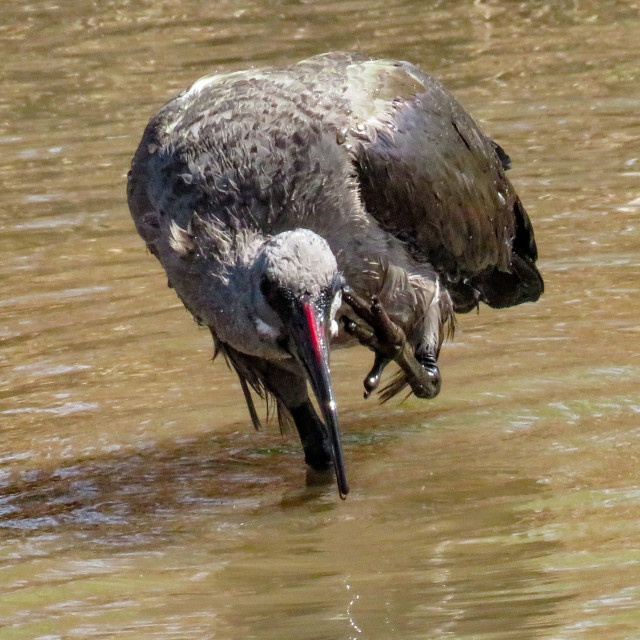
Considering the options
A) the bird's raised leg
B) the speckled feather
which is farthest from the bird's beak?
the speckled feather

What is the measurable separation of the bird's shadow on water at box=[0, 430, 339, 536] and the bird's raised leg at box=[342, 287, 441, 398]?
658 millimetres

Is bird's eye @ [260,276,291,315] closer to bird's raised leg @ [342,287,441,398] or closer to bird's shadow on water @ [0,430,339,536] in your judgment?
bird's raised leg @ [342,287,441,398]

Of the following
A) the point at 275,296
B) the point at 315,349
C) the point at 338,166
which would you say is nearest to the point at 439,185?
the point at 338,166

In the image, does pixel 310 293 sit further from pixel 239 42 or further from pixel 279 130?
pixel 239 42

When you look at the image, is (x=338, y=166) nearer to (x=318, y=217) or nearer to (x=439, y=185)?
(x=318, y=217)

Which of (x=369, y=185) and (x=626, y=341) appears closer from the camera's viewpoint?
(x=369, y=185)

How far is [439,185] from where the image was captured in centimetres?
733

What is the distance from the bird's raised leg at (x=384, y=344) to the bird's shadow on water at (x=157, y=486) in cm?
66

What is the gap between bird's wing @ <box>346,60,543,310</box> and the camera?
6.94m

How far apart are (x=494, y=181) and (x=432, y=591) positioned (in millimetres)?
2893

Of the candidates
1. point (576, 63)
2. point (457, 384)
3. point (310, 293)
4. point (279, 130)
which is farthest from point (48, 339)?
point (576, 63)

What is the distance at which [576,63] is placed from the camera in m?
14.6

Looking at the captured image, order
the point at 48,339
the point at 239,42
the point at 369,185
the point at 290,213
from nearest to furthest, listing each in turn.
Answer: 1. the point at 290,213
2. the point at 369,185
3. the point at 48,339
4. the point at 239,42

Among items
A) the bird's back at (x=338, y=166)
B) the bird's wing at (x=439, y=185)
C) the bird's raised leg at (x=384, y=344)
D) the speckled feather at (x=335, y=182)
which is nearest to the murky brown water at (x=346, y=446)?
the bird's raised leg at (x=384, y=344)
